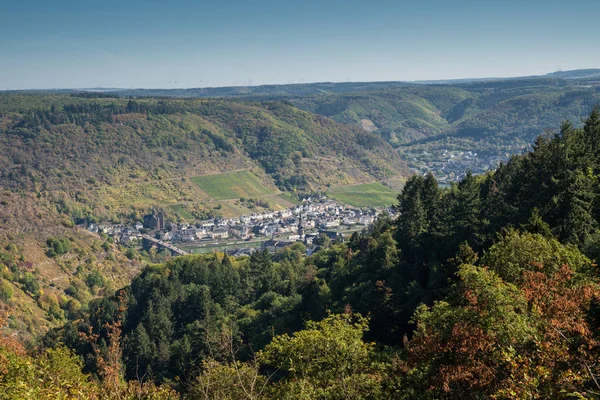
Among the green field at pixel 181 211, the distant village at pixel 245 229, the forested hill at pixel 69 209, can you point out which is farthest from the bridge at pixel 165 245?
the green field at pixel 181 211

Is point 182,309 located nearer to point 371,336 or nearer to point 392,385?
point 371,336

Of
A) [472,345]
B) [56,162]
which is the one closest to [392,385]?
[472,345]

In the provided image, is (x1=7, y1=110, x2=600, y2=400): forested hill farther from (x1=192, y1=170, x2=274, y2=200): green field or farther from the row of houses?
(x1=192, y1=170, x2=274, y2=200): green field

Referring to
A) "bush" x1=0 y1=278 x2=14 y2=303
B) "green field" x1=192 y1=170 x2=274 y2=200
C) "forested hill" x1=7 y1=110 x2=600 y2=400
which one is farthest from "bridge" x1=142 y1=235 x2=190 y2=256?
"forested hill" x1=7 y1=110 x2=600 y2=400

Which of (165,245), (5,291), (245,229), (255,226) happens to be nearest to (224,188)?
(255,226)

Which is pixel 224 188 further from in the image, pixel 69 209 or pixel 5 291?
pixel 5 291

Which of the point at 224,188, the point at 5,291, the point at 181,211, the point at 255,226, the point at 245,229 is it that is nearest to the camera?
the point at 5,291
